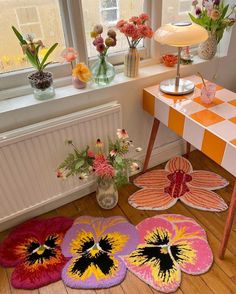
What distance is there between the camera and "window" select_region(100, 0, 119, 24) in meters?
1.48

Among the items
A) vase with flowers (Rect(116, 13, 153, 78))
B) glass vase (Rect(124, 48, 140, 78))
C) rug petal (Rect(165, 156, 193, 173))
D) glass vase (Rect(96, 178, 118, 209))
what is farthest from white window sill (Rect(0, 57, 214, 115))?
rug petal (Rect(165, 156, 193, 173))

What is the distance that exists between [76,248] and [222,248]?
80 cm

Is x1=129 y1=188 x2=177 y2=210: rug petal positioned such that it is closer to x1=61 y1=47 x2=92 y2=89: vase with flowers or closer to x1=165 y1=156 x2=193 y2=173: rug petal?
x1=165 y1=156 x2=193 y2=173: rug petal

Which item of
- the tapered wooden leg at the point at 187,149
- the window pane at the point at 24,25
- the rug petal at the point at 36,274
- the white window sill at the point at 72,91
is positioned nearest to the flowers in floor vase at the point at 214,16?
the white window sill at the point at 72,91

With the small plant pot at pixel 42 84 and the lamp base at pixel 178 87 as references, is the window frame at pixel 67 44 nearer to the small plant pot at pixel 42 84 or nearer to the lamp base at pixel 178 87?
the small plant pot at pixel 42 84

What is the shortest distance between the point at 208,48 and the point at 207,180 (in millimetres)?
919

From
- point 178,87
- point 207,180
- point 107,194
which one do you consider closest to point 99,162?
point 107,194

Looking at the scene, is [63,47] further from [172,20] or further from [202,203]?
[202,203]

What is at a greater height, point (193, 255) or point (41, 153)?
point (41, 153)

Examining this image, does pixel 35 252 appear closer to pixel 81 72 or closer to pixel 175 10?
pixel 81 72

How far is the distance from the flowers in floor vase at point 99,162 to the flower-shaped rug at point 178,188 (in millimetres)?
307

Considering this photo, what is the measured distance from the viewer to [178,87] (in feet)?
4.99

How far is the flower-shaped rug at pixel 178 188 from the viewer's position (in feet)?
5.52

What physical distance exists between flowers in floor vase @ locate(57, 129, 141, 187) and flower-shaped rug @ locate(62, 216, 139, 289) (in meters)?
0.30
